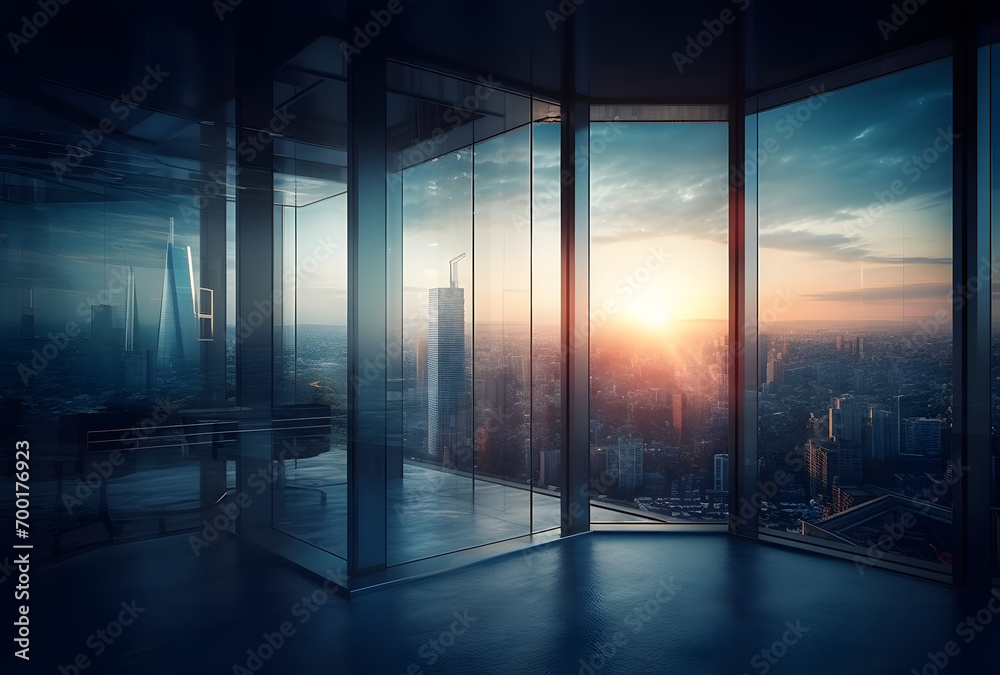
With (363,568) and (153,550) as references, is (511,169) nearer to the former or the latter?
(363,568)

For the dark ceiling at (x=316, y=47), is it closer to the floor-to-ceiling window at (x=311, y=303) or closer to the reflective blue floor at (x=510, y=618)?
the floor-to-ceiling window at (x=311, y=303)

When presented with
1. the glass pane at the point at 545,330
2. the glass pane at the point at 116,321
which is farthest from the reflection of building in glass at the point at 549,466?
the glass pane at the point at 116,321

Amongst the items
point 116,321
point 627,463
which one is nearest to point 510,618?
point 627,463

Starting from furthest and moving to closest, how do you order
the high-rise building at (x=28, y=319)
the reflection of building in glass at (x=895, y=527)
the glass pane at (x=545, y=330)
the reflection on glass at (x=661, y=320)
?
the reflection on glass at (x=661, y=320), the glass pane at (x=545, y=330), the reflection of building in glass at (x=895, y=527), the high-rise building at (x=28, y=319)

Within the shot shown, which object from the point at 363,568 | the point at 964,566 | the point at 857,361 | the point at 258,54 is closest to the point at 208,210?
the point at 258,54

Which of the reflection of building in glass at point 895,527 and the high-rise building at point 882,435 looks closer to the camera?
the reflection of building in glass at point 895,527

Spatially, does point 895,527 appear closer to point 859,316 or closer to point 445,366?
point 859,316

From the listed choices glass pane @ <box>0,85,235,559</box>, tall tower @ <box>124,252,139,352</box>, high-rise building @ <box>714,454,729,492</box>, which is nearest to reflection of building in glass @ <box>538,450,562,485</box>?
high-rise building @ <box>714,454,729,492</box>
